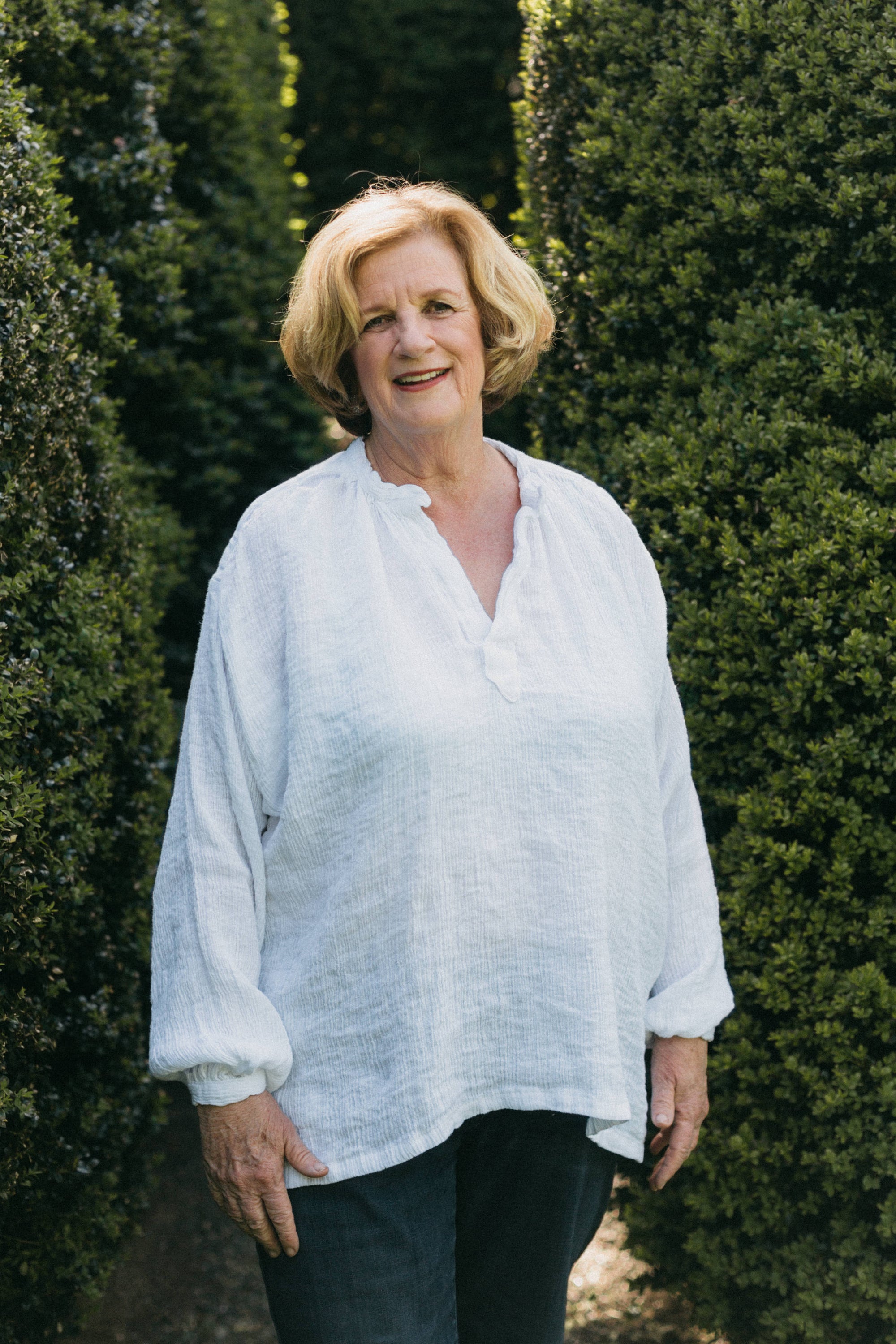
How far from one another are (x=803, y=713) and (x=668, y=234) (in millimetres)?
1286

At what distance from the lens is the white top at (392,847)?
182cm

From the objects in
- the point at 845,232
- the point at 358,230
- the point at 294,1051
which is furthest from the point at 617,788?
the point at 845,232

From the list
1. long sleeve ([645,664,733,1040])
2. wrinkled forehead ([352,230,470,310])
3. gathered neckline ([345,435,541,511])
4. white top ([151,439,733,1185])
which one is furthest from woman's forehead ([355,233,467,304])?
long sleeve ([645,664,733,1040])

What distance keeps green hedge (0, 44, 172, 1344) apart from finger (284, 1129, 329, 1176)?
75 centimetres

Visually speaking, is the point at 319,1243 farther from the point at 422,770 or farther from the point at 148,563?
the point at 148,563

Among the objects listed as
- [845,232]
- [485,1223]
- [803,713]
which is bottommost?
[485,1223]

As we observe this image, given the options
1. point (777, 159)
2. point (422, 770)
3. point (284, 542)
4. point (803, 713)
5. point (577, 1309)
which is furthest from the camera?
point (577, 1309)

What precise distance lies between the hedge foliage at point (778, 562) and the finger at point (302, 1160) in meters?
1.16

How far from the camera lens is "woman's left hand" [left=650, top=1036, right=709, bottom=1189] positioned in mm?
2170

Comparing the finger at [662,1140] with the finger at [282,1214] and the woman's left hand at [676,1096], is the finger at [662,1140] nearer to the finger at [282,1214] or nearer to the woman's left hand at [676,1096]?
the woman's left hand at [676,1096]

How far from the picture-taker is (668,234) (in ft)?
9.57

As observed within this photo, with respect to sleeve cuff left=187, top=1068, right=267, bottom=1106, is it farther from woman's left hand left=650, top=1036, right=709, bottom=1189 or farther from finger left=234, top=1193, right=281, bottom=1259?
woman's left hand left=650, top=1036, right=709, bottom=1189

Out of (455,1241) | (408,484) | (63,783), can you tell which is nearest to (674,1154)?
(455,1241)

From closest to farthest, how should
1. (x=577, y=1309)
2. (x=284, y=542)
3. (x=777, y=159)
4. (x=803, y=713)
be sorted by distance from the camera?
(x=284, y=542)
(x=803, y=713)
(x=777, y=159)
(x=577, y=1309)
